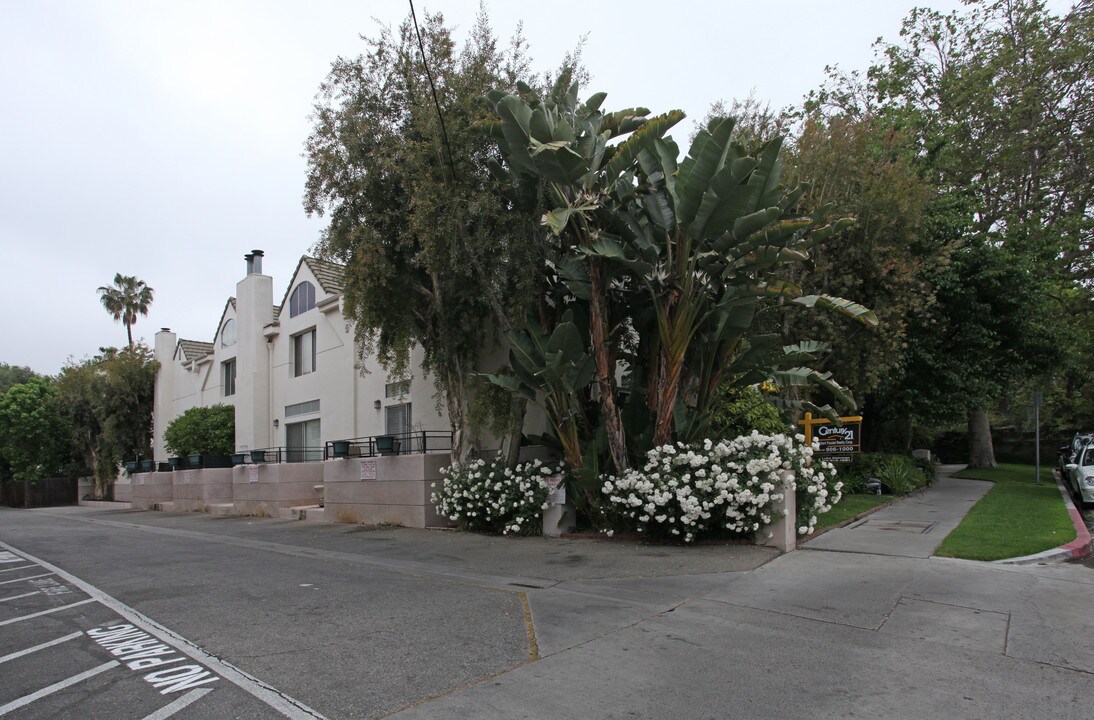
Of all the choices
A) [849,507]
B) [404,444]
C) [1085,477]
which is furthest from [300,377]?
[1085,477]

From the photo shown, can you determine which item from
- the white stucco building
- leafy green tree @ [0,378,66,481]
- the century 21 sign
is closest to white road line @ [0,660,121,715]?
the white stucco building

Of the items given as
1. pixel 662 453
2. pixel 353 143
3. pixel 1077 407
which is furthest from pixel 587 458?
pixel 1077 407

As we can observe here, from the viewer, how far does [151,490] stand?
30922 millimetres

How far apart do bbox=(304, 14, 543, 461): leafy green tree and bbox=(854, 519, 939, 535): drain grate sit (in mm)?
6825

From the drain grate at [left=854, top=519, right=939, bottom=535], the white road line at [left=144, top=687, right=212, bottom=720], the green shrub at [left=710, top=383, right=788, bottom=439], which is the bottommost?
the drain grate at [left=854, top=519, right=939, bottom=535]

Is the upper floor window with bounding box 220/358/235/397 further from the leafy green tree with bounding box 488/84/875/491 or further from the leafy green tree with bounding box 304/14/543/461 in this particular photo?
the leafy green tree with bounding box 488/84/875/491

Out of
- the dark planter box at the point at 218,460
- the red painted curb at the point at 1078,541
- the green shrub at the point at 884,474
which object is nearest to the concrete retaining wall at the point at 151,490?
the dark planter box at the point at 218,460

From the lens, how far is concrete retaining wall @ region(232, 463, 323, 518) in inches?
844

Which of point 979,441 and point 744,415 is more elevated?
point 744,415

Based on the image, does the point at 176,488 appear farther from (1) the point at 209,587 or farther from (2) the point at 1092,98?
(2) the point at 1092,98

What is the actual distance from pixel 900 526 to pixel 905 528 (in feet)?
0.94

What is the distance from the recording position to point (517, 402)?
14086 mm

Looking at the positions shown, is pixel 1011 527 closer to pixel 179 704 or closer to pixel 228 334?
pixel 179 704

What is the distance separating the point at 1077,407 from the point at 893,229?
28.4 m
